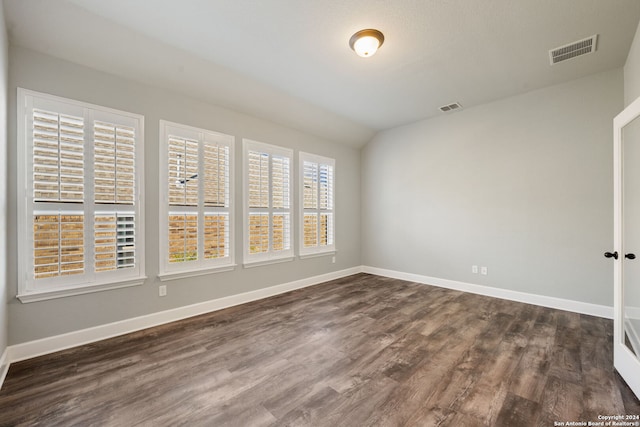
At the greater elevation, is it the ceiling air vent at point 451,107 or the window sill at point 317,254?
Result: the ceiling air vent at point 451,107

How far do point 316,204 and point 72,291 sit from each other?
141 inches

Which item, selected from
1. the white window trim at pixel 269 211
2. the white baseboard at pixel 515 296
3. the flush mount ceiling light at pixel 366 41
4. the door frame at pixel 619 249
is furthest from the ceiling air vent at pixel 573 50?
the white window trim at pixel 269 211

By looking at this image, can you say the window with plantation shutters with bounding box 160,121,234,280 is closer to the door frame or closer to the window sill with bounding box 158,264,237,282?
the window sill with bounding box 158,264,237,282

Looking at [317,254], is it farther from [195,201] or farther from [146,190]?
[146,190]

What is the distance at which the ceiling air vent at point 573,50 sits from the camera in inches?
109

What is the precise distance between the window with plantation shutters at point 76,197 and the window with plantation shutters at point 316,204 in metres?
2.55

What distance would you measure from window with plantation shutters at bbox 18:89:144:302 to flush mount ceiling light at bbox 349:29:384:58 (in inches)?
99.2

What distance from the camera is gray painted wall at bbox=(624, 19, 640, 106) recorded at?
8.73 feet

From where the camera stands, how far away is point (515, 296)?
4.01 metres

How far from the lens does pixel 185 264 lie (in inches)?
134

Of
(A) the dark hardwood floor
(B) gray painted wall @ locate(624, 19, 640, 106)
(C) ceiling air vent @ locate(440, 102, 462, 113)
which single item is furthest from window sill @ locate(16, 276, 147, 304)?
(B) gray painted wall @ locate(624, 19, 640, 106)

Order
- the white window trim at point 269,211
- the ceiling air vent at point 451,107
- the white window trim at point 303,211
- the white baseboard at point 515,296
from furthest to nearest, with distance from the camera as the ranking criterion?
the white window trim at point 303,211
the ceiling air vent at point 451,107
the white window trim at point 269,211
the white baseboard at point 515,296

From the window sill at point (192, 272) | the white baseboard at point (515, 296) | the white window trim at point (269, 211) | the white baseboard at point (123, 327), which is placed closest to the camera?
the white baseboard at point (123, 327)

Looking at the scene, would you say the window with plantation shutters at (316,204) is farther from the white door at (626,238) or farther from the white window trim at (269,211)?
the white door at (626,238)
